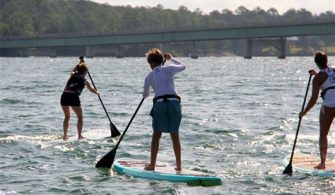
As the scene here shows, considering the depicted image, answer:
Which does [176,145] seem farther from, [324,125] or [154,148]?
[324,125]

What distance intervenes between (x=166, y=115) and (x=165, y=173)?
1049 mm

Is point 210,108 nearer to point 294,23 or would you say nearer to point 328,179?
point 328,179

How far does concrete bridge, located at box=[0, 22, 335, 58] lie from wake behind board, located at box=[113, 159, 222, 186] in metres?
108

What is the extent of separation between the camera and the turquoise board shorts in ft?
42.1

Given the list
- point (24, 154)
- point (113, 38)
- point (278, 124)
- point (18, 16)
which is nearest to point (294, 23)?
point (113, 38)

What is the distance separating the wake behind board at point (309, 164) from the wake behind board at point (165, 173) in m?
2.05

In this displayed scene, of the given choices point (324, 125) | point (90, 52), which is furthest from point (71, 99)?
point (90, 52)

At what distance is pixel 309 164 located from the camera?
14.5m

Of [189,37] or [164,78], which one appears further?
[189,37]

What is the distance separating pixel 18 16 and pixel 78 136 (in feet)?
597

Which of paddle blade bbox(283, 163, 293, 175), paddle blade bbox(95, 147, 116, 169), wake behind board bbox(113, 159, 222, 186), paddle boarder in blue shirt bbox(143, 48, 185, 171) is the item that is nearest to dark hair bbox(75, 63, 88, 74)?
wake behind board bbox(113, 159, 222, 186)

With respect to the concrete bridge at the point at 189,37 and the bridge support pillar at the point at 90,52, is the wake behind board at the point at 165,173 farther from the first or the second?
the bridge support pillar at the point at 90,52

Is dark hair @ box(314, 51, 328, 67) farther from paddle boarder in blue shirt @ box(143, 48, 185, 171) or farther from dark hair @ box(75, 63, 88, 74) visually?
dark hair @ box(75, 63, 88, 74)

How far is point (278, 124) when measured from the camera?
897 inches
